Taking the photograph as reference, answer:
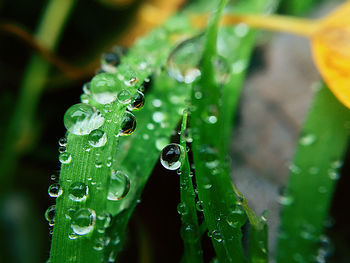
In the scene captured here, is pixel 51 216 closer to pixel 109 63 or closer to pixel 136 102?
pixel 136 102

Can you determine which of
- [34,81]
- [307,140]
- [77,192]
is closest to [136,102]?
[77,192]

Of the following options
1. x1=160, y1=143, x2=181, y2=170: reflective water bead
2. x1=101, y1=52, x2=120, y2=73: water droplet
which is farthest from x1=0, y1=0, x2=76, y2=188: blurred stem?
x1=160, y1=143, x2=181, y2=170: reflective water bead

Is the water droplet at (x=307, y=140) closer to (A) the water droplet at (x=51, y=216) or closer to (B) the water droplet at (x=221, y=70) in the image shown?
(B) the water droplet at (x=221, y=70)

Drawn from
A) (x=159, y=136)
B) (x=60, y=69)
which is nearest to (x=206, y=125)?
(x=159, y=136)

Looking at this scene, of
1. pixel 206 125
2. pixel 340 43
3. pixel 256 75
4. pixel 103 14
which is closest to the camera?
pixel 206 125

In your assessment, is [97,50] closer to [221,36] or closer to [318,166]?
[221,36]
